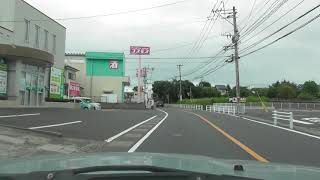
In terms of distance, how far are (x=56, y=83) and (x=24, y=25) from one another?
31.8 ft

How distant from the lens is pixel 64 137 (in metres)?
22.0

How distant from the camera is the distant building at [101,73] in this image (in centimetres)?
11038

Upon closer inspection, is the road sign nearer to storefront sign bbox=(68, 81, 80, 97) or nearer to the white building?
storefront sign bbox=(68, 81, 80, 97)

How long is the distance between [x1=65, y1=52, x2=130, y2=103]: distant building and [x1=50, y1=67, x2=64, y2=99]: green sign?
41.2 m

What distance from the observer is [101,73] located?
112938mm

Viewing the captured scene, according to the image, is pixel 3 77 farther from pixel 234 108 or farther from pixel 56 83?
pixel 234 108

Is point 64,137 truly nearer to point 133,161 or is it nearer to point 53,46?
point 133,161

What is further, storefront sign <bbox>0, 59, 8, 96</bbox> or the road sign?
the road sign

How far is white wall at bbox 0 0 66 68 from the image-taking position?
5444cm

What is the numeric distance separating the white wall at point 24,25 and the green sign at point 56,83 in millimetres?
2440

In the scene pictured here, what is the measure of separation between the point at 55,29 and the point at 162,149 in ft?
176

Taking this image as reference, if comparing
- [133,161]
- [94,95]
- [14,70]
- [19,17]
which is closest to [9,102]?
[14,70]

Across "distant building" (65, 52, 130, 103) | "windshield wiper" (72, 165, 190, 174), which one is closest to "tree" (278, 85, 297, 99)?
"distant building" (65, 52, 130, 103)

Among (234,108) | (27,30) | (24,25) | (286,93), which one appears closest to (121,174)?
(24,25)
